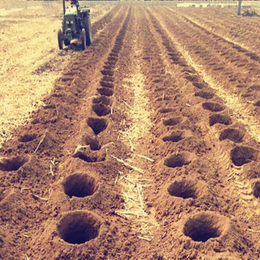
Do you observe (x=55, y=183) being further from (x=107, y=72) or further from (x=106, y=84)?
(x=107, y=72)

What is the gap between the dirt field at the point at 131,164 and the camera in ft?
14.7

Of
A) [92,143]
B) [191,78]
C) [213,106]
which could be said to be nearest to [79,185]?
[92,143]

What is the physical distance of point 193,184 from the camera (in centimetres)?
559

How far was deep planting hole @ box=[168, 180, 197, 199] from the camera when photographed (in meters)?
5.56

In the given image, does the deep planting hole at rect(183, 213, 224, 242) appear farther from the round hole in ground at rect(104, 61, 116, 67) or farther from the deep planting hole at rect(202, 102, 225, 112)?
the round hole in ground at rect(104, 61, 116, 67)

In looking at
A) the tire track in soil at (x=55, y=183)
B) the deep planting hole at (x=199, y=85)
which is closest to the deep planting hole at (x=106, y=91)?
the tire track in soil at (x=55, y=183)

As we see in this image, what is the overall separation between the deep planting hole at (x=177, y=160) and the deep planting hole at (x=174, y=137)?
31.4 inches

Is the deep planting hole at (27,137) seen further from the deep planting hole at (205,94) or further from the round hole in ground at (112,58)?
the round hole in ground at (112,58)

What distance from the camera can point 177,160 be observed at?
6.46 metres

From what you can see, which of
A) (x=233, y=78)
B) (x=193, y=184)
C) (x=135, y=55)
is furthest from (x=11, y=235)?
(x=135, y=55)

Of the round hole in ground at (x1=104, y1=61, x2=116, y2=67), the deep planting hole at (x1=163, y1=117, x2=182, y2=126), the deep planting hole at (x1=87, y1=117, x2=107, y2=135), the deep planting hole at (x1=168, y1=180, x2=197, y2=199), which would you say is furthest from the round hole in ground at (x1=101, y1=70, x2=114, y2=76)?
the deep planting hole at (x1=168, y1=180, x2=197, y2=199)

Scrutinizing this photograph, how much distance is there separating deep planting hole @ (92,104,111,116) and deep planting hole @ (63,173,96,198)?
310cm

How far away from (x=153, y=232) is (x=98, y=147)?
2.66m

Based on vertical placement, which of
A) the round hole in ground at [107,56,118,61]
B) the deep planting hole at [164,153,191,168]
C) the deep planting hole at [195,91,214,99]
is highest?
the round hole in ground at [107,56,118,61]
